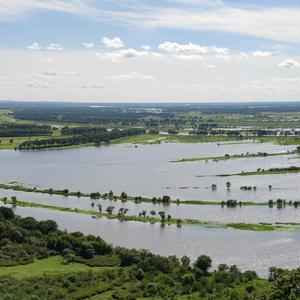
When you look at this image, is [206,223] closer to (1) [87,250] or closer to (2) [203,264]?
(1) [87,250]

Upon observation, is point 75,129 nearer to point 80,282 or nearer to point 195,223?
point 195,223

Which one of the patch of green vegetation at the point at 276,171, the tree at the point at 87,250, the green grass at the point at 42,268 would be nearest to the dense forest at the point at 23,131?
the patch of green vegetation at the point at 276,171

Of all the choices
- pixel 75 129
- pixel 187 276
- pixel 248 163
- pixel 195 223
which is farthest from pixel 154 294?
pixel 75 129

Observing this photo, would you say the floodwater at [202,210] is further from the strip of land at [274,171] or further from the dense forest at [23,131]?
the dense forest at [23,131]

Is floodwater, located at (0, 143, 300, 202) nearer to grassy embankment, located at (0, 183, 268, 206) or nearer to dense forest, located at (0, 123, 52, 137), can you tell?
grassy embankment, located at (0, 183, 268, 206)

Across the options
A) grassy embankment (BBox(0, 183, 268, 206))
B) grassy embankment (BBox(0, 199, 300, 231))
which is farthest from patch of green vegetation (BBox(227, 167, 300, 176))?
grassy embankment (BBox(0, 199, 300, 231))
